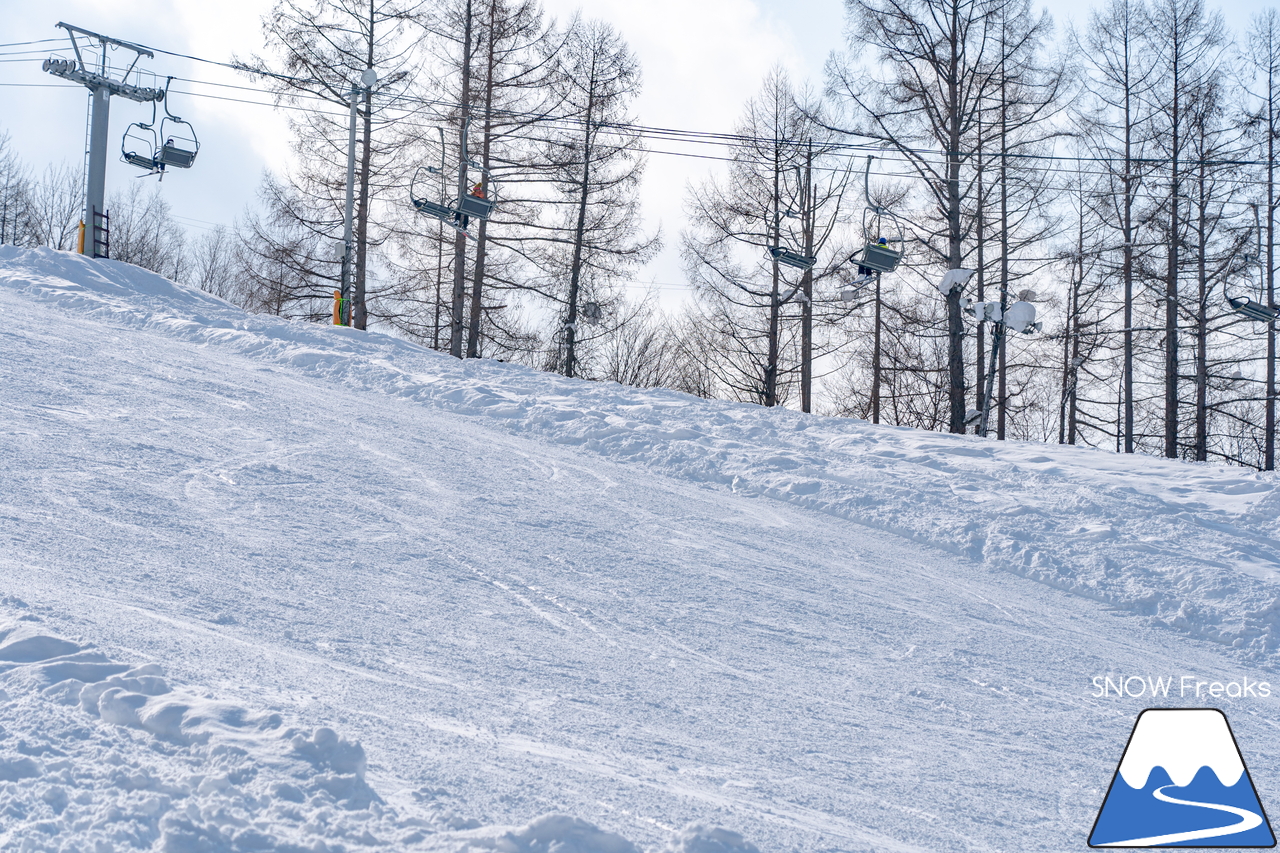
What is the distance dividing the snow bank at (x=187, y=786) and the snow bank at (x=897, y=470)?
19.1ft

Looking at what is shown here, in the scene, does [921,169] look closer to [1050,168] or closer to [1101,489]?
[1050,168]

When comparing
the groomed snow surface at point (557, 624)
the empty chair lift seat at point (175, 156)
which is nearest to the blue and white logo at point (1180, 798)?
the groomed snow surface at point (557, 624)

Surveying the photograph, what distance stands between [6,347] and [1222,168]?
954 inches

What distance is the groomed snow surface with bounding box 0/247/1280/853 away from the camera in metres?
2.90

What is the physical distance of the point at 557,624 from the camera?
15.6 ft

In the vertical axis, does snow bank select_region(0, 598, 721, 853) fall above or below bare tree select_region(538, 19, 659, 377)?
below

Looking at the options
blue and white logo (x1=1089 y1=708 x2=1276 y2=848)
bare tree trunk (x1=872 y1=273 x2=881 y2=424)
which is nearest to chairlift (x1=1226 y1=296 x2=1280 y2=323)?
bare tree trunk (x1=872 y1=273 x2=881 y2=424)

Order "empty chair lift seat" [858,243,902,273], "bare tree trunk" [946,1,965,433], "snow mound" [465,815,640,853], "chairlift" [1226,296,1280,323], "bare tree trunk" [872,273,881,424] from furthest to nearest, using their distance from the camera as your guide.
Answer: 1. "bare tree trunk" [872,273,881,424]
2. "bare tree trunk" [946,1,965,433]
3. "chairlift" [1226,296,1280,323]
4. "empty chair lift seat" [858,243,902,273]
5. "snow mound" [465,815,640,853]

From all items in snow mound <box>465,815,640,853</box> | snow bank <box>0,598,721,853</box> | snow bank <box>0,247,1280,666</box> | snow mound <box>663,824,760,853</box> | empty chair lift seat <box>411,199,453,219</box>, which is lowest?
snow mound <box>663,824,760,853</box>

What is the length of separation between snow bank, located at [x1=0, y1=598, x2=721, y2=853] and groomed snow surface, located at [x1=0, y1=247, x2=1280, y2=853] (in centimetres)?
1

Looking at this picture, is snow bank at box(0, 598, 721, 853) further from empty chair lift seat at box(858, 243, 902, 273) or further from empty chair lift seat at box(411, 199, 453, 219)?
empty chair lift seat at box(411, 199, 453, 219)

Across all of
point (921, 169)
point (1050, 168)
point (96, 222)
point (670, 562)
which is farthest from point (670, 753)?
point (1050, 168)

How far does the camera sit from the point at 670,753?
3.45 meters

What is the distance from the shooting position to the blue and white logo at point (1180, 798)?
3270 millimetres
